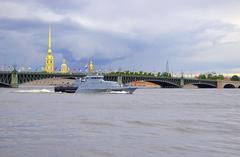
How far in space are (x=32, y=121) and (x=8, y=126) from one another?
4.72 meters

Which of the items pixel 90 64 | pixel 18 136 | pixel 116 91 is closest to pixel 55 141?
pixel 18 136

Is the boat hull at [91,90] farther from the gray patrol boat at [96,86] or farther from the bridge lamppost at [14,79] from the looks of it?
the bridge lamppost at [14,79]

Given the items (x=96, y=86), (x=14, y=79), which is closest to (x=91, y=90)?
(x=96, y=86)

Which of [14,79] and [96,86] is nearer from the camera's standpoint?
[96,86]

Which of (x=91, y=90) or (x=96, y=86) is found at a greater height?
(x=96, y=86)

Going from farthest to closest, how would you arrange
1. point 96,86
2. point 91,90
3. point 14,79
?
1. point 14,79
2. point 91,90
3. point 96,86

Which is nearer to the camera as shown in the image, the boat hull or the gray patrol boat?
the gray patrol boat

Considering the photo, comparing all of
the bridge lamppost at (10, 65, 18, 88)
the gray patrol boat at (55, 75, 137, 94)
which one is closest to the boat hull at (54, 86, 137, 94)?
the gray patrol boat at (55, 75, 137, 94)

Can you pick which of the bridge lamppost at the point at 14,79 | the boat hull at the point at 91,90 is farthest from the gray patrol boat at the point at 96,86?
the bridge lamppost at the point at 14,79

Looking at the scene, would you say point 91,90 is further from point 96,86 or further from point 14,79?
point 14,79

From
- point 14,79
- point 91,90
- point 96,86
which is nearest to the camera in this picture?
point 96,86

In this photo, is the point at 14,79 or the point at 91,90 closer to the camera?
the point at 91,90

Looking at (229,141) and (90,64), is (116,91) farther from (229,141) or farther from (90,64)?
(229,141)

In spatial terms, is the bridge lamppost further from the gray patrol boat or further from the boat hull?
A: the gray patrol boat
